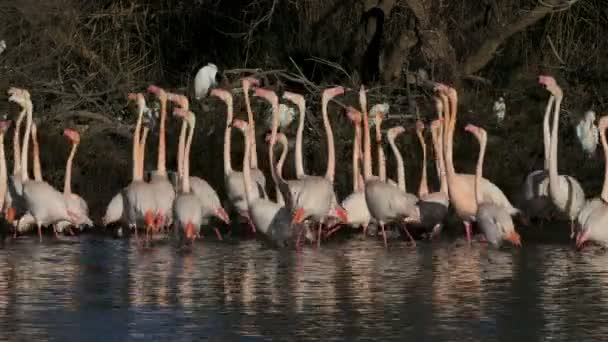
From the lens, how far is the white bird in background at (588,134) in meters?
18.2

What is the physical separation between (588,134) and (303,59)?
15.0 feet

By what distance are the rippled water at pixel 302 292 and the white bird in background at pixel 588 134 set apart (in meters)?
3.71

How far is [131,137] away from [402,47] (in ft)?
11.6

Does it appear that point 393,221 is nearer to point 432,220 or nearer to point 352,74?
point 432,220

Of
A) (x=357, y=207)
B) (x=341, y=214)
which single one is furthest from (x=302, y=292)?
(x=357, y=207)

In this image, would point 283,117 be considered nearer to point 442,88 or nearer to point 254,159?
point 254,159

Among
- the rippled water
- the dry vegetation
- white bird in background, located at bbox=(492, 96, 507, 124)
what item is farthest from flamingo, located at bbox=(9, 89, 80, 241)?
white bird in background, located at bbox=(492, 96, 507, 124)

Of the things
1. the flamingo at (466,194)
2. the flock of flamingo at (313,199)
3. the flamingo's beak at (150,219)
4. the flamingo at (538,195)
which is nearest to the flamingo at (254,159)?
the flock of flamingo at (313,199)

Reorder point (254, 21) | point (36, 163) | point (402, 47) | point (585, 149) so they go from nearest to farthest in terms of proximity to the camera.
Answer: point (36, 163) → point (585, 149) → point (402, 47) → point (254, 21)

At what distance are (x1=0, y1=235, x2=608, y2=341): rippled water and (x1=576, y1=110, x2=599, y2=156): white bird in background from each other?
12.2 ft

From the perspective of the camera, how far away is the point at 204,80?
20.5 m

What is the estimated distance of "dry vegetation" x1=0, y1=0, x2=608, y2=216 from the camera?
60.9ft

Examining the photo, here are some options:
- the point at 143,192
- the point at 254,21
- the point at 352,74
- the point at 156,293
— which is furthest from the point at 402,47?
the point at 156,293

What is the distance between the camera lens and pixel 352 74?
20219 mm
